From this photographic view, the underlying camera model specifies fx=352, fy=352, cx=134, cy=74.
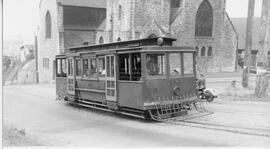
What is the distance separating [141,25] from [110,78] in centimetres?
2334

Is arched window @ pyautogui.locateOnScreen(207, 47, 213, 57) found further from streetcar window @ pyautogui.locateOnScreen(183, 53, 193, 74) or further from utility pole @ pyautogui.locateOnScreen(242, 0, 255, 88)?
streetcar window @ pyautogui.locateOnScreen(183, 53, 193, 74)

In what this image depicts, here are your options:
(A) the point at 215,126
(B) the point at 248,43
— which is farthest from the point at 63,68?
(B) the point at 248,43

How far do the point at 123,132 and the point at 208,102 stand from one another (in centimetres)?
649

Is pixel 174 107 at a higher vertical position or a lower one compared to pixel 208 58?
lower

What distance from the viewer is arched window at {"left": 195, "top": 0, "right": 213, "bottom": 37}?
38625 millimetres

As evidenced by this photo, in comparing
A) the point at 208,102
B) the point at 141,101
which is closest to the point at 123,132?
the point at 141,101

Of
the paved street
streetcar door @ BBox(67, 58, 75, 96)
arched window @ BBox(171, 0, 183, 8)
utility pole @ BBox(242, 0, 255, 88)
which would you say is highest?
arched window @ BBox(171, 0, 183, 8)

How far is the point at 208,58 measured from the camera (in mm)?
39594

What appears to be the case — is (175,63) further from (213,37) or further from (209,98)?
(213,37)

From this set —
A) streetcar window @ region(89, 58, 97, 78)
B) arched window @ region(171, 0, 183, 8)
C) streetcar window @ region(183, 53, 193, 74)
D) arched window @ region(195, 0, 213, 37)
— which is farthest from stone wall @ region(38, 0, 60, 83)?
streetcar window @ region(183, 53, 193, 74)

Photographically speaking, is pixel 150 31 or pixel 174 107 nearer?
pixel 174 107

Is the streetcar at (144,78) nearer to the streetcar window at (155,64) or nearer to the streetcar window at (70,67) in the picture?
the streetcar window at (155,64)

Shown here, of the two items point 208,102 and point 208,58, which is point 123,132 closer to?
point 208,102

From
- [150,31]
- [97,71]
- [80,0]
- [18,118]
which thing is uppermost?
[80,0]
